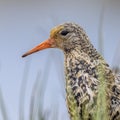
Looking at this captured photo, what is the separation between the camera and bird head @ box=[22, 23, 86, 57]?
2393 millimetres

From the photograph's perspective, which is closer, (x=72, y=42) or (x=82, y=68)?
(x=82, y=68)

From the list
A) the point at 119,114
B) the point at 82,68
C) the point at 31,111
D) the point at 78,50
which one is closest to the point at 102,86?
the point at 31,111

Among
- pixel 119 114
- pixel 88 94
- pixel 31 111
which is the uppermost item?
pixel 88 94

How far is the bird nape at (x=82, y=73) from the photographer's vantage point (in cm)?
178

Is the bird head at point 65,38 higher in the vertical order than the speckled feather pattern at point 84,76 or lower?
higher

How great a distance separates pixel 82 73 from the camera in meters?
2.12

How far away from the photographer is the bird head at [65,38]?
2.39 m

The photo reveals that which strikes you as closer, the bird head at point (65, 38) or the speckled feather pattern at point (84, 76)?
the speckled feather pattern at point (84, 76)

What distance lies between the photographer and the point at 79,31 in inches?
94.3

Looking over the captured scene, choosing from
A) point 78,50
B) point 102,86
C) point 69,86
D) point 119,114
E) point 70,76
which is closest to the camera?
point 102,86

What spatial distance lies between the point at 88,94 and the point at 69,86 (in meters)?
0.14

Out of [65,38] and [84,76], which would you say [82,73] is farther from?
[65,38]

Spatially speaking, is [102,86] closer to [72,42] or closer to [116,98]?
[116,98]

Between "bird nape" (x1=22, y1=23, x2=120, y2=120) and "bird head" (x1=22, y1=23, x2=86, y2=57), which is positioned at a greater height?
"bird head" (x1=22, y1=23, x2=86, y2=57)
